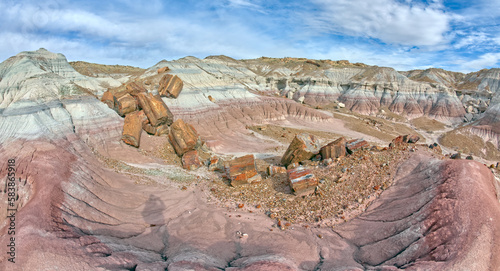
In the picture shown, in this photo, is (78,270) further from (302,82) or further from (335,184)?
(302,82)

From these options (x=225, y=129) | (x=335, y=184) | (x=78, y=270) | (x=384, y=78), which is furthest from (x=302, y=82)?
(x=78, y=270)

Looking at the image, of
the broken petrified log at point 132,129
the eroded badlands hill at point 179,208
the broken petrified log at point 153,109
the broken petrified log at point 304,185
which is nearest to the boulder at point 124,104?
the broken petrified log at point 153,109

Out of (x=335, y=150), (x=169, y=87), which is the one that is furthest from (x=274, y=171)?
(x=169, y=87)

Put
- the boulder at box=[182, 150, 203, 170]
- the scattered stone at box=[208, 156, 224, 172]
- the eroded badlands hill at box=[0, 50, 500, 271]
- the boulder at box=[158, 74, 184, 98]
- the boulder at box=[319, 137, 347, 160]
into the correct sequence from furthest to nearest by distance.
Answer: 1. the boulder at box=[158, 74, 184, 98]
2. the boulder at box=[182, 150, 203, 170]
3. the scattered stone at box=[208, 156, 224, 172]
4. the boulder at box=[319, 137, 347, 160]
5. the eroded badlands hill at box=[0, 50, 500, 271]

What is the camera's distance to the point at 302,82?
61156mm

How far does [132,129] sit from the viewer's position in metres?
18.4

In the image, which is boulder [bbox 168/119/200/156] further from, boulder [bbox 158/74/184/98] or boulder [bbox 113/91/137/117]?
boulder [bbox 158/74/184/98]

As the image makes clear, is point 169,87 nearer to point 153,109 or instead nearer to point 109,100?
point 109,100

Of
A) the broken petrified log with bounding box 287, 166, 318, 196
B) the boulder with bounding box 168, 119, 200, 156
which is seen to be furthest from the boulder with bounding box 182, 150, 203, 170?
the broken petrified log with bounding box 287, 166, 318, 196

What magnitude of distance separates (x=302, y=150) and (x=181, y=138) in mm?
9311

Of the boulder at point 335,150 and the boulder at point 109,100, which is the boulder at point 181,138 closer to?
the boulder at point 109,100

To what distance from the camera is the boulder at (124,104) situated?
2030 centimetres

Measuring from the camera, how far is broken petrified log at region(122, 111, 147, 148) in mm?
18125

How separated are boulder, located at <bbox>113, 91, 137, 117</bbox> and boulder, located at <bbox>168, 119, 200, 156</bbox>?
414 cm
